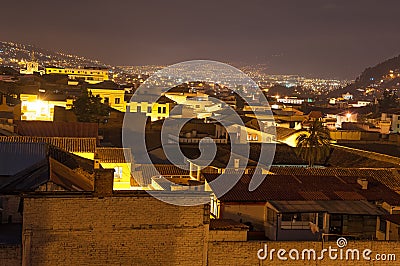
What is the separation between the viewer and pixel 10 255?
11.6m

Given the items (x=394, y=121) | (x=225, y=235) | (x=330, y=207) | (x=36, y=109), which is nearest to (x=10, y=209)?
(x=225, y=235)

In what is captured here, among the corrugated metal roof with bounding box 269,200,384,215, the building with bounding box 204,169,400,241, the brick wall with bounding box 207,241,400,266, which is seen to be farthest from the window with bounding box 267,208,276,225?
the brick wall with bounding box 207,241,400,266

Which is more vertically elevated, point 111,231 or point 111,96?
point 111,96

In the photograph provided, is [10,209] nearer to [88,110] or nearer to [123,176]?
[123,176]

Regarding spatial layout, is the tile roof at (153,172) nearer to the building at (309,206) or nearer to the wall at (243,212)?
the building at (309,206)

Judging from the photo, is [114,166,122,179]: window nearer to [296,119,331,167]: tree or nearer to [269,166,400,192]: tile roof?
[269,166,400,192]: tile roof

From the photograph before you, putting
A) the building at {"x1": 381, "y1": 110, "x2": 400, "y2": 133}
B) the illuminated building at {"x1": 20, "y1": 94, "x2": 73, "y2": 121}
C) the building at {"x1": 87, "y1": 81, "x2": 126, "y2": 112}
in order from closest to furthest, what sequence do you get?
1. the illuminated building at {"x1": 20, "y1": 94, "x2": 73, "y2": 121}
2. the building at {"x1": 381, "y1": 110, "x2": 400, "y2": 133}
3. the building at {"x1": 87, "y1": 81, "x2": 126, "y2": 112}

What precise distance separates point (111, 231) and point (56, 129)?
1585cm

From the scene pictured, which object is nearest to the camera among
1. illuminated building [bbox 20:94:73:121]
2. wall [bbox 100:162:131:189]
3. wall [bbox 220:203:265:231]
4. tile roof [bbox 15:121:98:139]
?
wall [bbox 220:203:265:231]

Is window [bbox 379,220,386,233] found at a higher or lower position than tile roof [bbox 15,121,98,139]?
lower

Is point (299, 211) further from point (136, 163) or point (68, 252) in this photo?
point (136, 163)

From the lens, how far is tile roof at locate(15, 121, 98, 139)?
26.5 meters

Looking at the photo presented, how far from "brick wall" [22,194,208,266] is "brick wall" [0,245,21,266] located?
20 centimetres

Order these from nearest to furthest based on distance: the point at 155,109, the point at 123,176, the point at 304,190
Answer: the point at 304,190 < the point at 123,176 < the point at 155,109
